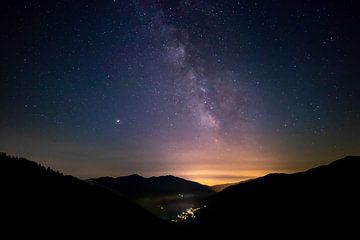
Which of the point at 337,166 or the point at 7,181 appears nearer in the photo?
the point at 7,181

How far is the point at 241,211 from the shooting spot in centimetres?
13288

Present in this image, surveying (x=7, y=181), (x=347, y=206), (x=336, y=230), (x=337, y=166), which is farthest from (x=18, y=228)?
(x=337, y=166)

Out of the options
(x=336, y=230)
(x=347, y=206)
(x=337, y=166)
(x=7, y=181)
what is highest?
(x=337, y=166)

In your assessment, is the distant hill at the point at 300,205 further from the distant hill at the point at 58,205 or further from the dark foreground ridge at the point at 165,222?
the distant hill at the point at 58,205

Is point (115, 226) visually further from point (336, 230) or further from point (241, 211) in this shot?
point (241, 211)

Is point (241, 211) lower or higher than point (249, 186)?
lower

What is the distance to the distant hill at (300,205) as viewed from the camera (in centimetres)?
10062

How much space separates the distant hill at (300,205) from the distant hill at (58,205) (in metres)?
51.4

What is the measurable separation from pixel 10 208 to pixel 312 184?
492ft

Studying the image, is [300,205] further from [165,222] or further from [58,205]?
[58,205]

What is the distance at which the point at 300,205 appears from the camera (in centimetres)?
11875

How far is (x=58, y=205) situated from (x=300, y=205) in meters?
102

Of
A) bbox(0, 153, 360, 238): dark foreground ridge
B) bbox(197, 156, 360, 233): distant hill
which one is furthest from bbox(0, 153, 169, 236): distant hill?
bbox(197, 156, 360, 233): distant hill

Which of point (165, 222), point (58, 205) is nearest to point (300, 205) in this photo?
point (165, 222)
